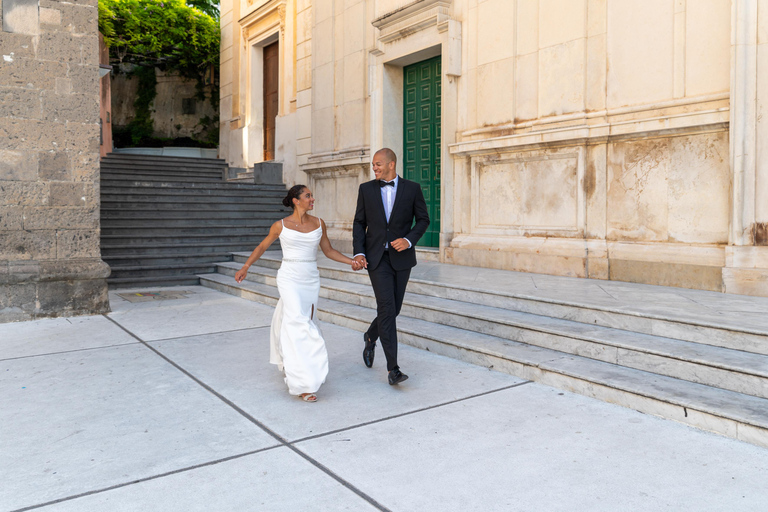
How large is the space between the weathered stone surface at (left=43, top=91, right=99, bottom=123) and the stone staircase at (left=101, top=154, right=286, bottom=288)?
319 centimetres

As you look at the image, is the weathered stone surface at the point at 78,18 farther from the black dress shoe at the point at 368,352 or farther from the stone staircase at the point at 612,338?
the black dress shoe at the point at 368,352

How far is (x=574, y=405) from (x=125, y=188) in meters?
10.7

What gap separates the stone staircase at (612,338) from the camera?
3662mm

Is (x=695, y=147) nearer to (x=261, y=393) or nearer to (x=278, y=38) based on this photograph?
(x=261, y=393)

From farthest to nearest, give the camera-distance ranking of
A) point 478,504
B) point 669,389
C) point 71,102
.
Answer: point 71,102 < point 669,389 < point 478,504

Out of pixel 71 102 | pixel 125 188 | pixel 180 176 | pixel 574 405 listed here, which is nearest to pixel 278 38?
pixel 180 176

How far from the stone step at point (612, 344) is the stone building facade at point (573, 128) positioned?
6.83ft

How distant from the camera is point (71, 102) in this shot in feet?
23.6

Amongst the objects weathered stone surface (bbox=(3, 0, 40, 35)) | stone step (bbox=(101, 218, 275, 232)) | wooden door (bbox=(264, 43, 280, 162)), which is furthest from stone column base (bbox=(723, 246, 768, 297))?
wooden door (bbox=(264, 43, 280, 162))

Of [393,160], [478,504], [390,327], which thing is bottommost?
[478,504]

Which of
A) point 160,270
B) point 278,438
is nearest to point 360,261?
point 278,438

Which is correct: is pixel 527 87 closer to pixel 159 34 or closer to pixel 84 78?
pixel 84 78

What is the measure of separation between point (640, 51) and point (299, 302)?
5.21 meters

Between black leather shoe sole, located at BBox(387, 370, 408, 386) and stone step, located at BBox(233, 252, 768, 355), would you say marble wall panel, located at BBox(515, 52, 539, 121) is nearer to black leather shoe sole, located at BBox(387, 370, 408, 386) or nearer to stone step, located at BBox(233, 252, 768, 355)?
stone step, located at BBox(233, 252, 768, 355)
